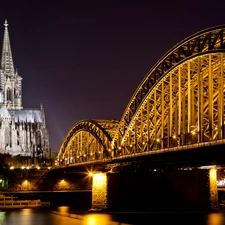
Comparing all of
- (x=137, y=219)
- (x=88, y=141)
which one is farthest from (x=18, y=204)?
(x=137, y=219)

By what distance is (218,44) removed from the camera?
60.8 metres

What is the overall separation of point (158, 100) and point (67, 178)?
65.6 meters

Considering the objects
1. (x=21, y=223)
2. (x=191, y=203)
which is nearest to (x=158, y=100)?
(x=191, y=203)

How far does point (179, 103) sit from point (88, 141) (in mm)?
63566

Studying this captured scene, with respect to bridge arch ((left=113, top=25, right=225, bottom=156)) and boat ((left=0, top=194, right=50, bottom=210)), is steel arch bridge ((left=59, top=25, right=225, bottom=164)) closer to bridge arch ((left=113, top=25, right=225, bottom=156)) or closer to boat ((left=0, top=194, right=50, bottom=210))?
bridge arch ((left=113, top=25, right=225, bottom=156))

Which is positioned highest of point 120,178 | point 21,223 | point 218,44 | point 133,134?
point 218,44

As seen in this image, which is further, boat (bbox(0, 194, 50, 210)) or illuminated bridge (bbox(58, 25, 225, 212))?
boat (bbox(0, 194, 50, 210))

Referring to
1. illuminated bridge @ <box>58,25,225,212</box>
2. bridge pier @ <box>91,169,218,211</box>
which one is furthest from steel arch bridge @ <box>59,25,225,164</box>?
bridge pier @ <box>91,169,218,211</box>

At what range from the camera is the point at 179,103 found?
69.0 meters

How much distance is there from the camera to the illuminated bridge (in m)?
59.6

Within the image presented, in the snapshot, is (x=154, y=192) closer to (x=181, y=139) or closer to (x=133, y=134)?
(x=133, y=134)

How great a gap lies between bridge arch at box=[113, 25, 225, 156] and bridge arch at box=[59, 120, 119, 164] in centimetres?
1034

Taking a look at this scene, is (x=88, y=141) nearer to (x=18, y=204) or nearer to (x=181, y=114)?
(x=18, y=204)

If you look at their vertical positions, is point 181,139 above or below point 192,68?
below
